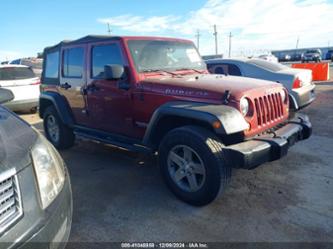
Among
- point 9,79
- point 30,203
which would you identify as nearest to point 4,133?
point 30,203

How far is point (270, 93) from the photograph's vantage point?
3.54 meters

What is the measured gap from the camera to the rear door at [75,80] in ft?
15.4

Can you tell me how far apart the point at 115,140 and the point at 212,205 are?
179 cm

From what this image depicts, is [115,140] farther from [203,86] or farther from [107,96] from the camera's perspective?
[203,86]

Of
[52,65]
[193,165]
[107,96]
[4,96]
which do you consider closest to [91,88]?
[107,96]

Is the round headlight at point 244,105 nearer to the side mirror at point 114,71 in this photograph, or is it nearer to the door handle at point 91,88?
the side mirror at point 114,71

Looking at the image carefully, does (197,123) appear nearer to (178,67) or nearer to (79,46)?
(178,67)

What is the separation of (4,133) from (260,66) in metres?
6.46

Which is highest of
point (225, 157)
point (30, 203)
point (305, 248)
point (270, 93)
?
point (270, 93)

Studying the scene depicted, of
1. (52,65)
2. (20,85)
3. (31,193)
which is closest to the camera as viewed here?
(31,193)

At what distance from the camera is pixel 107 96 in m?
4.20

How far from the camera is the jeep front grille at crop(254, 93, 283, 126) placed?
10.8ft

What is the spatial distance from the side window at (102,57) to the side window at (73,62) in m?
0.37

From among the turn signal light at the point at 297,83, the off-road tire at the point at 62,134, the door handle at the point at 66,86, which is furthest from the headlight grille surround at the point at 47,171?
the turn signal light at the point at 297,83
